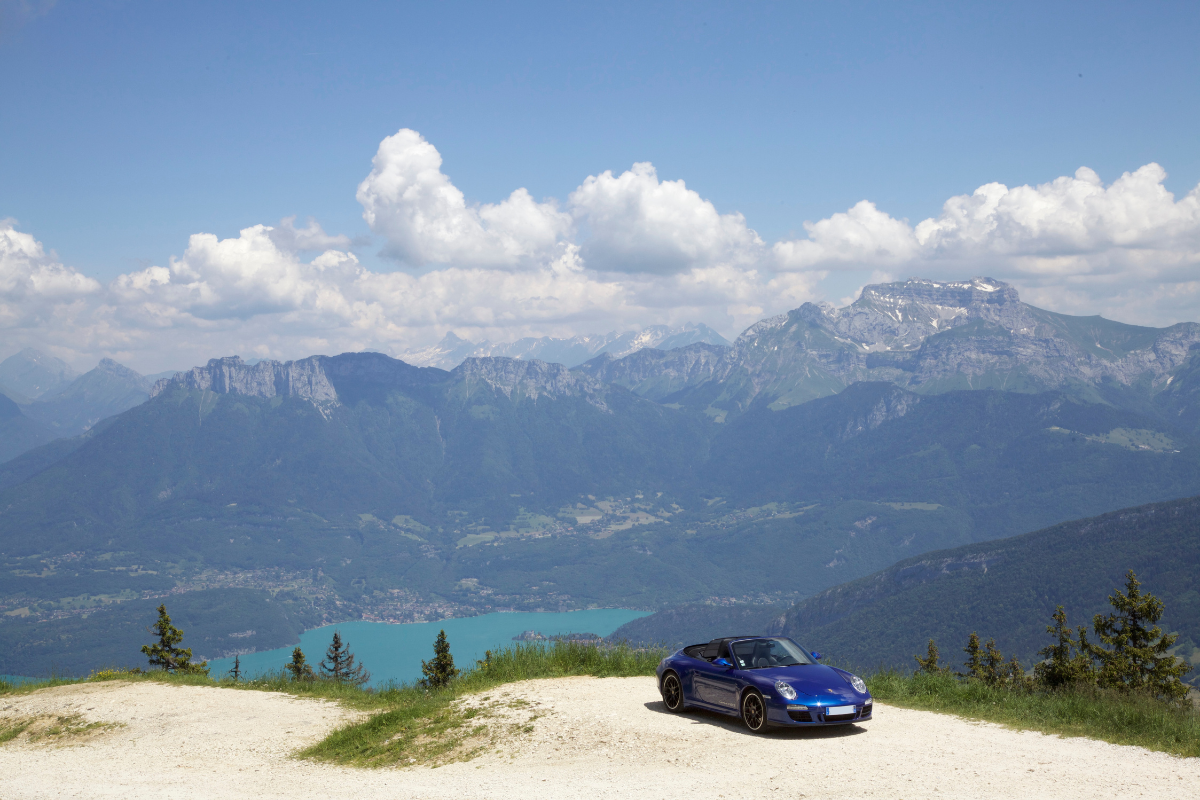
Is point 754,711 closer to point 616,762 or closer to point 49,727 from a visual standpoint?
point 616,762

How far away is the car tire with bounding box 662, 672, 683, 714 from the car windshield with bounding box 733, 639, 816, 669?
1.56 metres

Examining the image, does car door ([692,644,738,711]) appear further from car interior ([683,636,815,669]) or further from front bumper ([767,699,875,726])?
front bumper ([767,699,875,726])

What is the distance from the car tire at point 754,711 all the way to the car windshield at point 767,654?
77 cm

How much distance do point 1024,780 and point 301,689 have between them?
18274 millimetres

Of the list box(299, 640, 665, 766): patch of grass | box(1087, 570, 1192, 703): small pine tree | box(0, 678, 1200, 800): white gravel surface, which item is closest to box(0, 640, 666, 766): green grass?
box(299, 640, 665, 766): patch of grass

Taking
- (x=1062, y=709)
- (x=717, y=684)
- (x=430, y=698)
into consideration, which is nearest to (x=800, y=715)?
(x=717, y=684)

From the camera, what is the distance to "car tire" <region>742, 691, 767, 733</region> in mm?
15602

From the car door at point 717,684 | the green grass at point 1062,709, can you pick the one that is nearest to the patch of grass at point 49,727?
the car door at point 717,684

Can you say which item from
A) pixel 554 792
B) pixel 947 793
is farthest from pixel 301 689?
pixel 947 793

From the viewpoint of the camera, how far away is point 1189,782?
40.2 feet

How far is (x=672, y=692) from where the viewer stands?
17781 mm

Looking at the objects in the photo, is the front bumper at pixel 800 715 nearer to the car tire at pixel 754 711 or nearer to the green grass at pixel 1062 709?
the car tire at pixel 754 711

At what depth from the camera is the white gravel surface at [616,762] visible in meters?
12.6

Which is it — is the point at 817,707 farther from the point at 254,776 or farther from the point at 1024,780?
the point at 254,776
